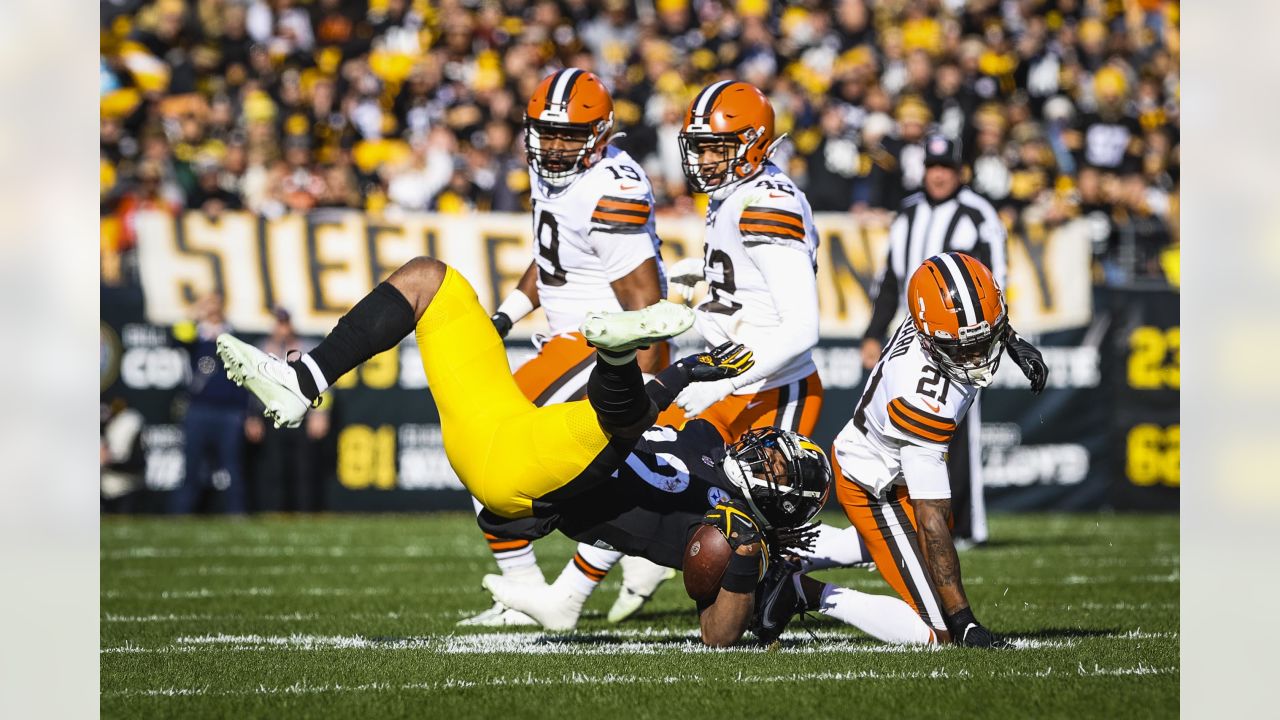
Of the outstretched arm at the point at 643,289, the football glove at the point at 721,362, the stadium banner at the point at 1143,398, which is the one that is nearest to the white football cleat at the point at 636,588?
the outstretched arm at the point at 643,289

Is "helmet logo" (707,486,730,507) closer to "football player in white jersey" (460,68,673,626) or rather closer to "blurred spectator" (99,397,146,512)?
"football player in white jersey" (460,68,673,626)

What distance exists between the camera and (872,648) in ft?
16.9

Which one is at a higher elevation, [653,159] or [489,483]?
[653,159]

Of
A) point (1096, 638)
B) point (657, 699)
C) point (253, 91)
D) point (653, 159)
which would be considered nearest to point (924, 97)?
point (653, 159)

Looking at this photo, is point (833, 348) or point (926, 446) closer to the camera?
point (926, 446)

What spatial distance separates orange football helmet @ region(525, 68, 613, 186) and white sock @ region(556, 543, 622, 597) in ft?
4.65

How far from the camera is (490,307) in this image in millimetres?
11078

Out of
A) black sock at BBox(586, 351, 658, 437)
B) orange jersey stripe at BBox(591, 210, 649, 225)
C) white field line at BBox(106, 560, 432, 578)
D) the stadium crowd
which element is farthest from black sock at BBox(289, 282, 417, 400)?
the stadium crowd

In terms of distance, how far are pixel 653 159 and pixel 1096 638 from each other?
25.5 ft

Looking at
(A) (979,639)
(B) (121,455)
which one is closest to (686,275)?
(A) (979,639)

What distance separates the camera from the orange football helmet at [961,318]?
495 centimetres

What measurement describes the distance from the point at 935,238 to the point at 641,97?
5250 mm

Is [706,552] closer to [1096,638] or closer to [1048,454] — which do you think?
[1096,638]
